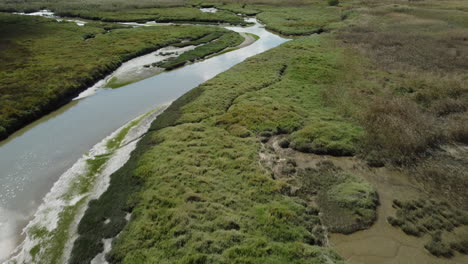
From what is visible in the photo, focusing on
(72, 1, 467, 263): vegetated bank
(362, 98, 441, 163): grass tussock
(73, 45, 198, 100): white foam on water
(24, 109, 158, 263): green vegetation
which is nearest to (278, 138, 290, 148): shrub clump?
(72, 1, 467, 263): vegetated bank

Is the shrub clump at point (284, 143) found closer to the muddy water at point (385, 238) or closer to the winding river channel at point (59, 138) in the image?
the muddy water at point (385, 238)

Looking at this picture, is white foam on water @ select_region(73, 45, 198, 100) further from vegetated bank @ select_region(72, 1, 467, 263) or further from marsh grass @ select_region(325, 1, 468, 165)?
marsh grass @ select_region(325, 1, 468, 165)

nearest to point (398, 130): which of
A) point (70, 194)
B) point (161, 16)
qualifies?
point (70, 194)

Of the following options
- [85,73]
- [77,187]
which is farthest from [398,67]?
[85,73]

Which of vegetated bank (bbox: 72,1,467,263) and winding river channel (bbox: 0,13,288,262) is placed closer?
vegetated bank (bbox: 72,1,467,263)

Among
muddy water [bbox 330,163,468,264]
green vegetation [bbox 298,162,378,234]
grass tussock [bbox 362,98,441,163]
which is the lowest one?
muddy water [bbox 330,163,468,264]

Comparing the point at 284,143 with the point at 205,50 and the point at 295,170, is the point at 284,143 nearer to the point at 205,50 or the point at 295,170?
the point at 295,170

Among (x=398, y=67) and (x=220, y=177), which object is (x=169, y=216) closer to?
(x=220, y=177)
